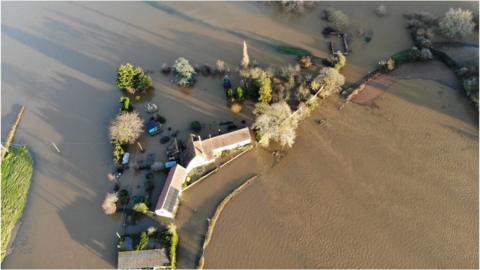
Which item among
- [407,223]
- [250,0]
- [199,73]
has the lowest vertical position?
[407,223]

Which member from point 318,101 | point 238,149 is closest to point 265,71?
point 318,101

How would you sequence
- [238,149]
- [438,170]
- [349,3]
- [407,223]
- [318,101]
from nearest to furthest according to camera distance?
[407,223] < [438,170] < [238,149] < [318,101] < [349,3]

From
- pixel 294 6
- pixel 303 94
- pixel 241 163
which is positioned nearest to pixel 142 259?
pixel 241 163

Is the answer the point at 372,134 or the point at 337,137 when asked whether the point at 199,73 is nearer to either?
the point at 337,137

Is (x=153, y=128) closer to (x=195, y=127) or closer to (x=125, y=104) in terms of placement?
(x=195, y=127)

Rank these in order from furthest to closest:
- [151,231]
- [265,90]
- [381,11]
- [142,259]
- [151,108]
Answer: [381,11] → [151,108] → [265,90] → [151,231] → [142,259]

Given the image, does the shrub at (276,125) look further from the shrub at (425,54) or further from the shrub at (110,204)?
the shrub at (425,54)

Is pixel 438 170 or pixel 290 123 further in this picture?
pixel 290 123
